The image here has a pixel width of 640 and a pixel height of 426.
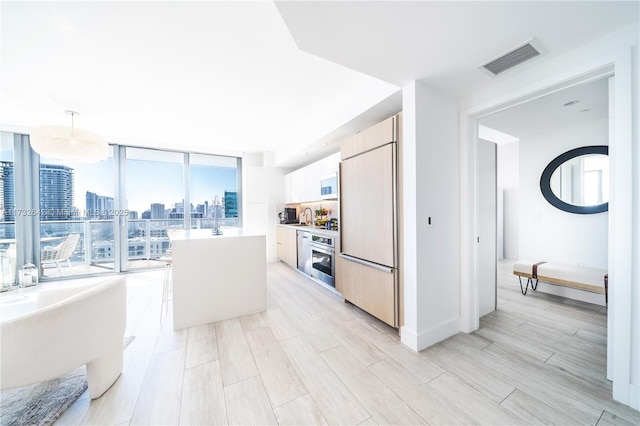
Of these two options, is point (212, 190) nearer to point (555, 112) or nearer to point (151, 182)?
point (151, 182)

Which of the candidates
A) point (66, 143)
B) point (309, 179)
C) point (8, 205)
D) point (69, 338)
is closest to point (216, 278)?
point (69, 338)

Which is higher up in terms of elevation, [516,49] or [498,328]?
[516,49]

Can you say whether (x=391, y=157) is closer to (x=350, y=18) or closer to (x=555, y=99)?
(x=350, y=18)

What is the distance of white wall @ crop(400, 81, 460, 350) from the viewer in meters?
2.05

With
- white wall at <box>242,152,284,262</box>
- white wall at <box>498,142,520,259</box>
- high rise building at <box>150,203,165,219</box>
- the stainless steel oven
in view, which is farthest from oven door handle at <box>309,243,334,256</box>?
white wall at <box>498,142,520,259</box>

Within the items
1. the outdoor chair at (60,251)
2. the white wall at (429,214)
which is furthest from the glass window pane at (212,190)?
the white wall at (429,214)

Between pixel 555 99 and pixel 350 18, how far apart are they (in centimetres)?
268

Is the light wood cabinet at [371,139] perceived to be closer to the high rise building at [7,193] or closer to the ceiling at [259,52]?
the ceiling at [259,52]

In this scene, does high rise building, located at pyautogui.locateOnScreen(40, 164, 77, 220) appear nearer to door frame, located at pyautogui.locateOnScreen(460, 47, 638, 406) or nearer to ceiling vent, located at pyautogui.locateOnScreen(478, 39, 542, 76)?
ceiling vent, located at pyautogui.locateOnScreen(478, 39, 542, 76)

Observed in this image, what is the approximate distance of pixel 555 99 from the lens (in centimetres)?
249

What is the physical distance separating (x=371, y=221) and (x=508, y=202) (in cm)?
518

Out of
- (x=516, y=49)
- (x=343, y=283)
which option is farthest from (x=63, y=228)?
(x=516, y=49)

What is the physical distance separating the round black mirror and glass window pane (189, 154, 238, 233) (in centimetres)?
632

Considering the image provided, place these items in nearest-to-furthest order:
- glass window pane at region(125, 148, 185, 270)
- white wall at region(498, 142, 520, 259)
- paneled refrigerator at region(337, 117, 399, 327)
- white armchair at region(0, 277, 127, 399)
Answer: white armchair at region(0, 277, 127, 399)
paneled refrigerator at region(337, 117, 399, 327)
glass window pane at region(125, 148, 185, 270)
white wall at region(498, 142, 520, 259)
